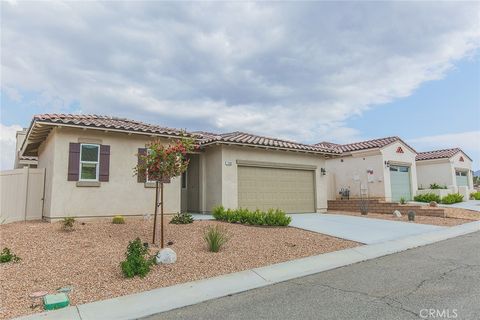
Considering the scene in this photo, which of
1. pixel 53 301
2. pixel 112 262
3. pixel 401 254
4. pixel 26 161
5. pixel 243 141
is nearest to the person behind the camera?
pixel 53 301

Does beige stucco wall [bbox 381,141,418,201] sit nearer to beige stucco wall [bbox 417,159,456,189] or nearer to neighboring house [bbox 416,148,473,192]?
neighboring house [bbox 416,148,473,192]

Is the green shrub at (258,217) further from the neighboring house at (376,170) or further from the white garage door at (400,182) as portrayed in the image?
the white garage door at (400,182)

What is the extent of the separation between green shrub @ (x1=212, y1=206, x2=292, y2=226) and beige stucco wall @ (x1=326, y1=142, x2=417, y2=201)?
10012mm

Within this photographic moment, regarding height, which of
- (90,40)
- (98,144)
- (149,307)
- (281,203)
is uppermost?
(90,40)

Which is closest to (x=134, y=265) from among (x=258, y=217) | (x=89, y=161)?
(x=258, y=217)

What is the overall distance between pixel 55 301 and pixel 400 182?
22.5 meters

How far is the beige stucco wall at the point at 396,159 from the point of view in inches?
846

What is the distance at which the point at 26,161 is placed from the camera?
2047cm

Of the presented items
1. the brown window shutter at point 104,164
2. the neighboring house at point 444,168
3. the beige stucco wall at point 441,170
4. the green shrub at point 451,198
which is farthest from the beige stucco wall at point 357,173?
the brown window shutter at point 104,164

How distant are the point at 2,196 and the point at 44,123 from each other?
351 cm

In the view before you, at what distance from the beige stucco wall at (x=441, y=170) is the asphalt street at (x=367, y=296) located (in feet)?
74.1

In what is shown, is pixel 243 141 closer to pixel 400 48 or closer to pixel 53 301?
pixel 400 48

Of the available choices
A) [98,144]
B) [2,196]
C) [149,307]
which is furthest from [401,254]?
[2,196]

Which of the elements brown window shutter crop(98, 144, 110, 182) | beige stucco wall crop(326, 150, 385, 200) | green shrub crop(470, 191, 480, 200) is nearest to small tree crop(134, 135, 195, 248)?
brown window shutter crop(98, 144, 110, 182)
